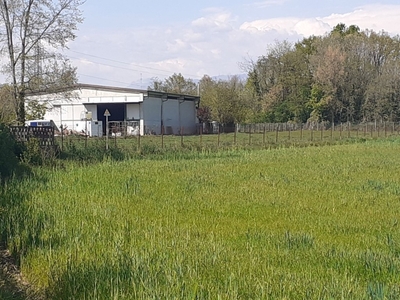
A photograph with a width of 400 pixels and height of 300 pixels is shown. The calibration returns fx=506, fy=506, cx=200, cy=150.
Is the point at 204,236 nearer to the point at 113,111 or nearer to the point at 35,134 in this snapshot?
the point at 35,134

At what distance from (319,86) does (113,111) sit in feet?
113

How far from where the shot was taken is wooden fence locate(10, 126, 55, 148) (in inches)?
909

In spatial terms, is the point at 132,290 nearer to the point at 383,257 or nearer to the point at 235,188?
the point at 383,257

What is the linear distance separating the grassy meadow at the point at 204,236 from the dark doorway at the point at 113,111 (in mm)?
43987

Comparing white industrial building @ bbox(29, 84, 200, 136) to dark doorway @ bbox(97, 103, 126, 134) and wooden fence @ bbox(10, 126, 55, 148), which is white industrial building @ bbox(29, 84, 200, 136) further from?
wooden fence @ bbox(10, 126, 55, 148)

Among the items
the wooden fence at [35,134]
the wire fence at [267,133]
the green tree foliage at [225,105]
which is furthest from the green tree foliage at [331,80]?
the wooden fence at [35,134]

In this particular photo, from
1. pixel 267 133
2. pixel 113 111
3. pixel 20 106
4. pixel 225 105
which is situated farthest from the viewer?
pixel 225 105

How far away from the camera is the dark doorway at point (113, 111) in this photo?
200ft

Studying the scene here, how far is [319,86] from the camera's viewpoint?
262ft

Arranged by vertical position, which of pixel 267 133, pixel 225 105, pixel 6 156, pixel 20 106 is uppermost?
pixel 225 105

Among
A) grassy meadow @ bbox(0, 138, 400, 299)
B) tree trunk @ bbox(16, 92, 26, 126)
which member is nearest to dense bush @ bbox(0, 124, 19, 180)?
grassy meadow @ bbox(0, 138, 400, 299)

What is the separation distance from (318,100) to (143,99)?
33851mm

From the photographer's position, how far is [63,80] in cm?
3438

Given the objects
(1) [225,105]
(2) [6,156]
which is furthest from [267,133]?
(2) [6,156]
